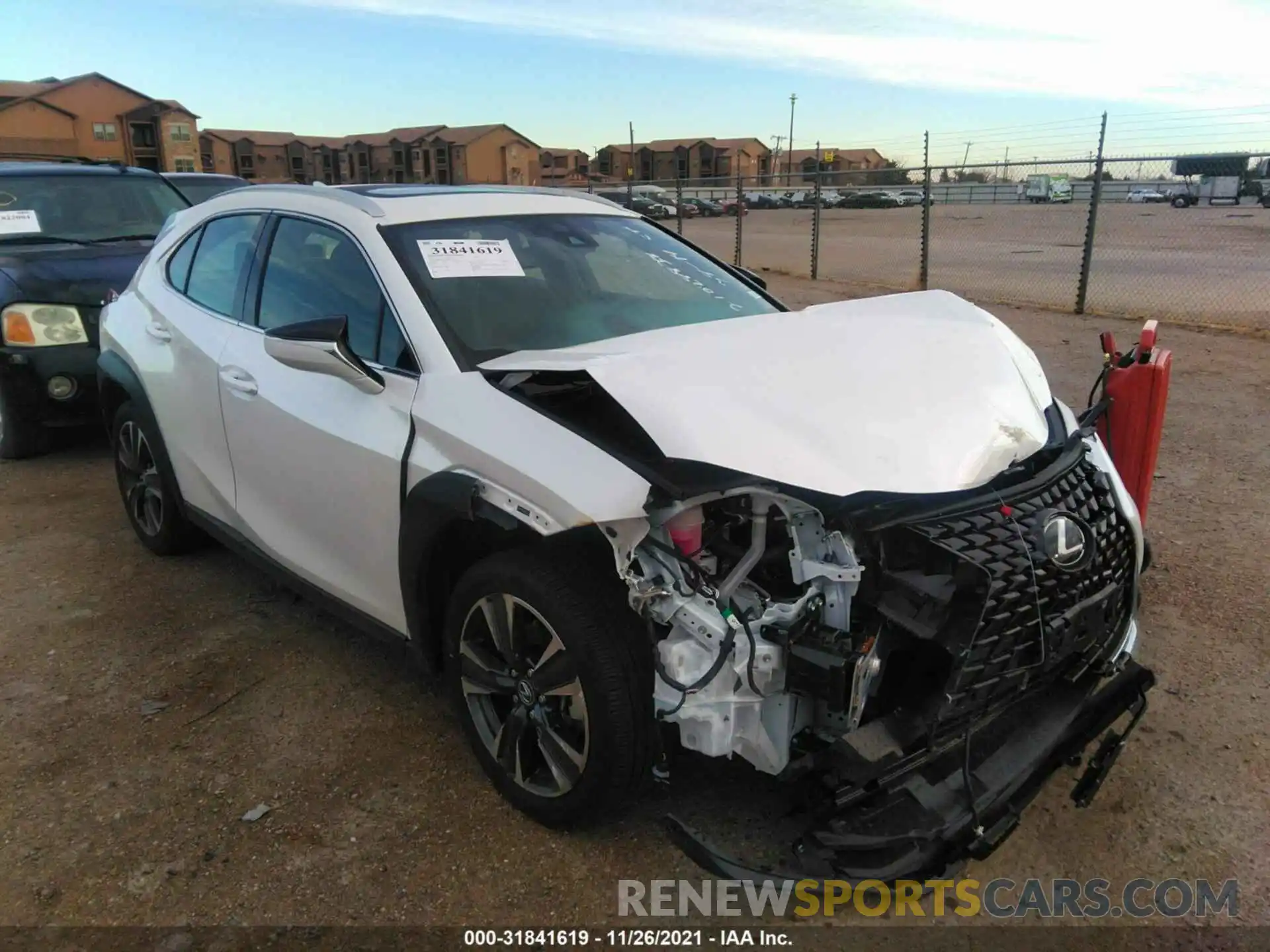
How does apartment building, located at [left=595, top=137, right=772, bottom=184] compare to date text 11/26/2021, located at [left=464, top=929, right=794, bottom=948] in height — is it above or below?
above

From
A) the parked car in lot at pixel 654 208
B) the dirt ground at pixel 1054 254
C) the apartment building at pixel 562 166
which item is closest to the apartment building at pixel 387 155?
the apartment building at pixel 562 166

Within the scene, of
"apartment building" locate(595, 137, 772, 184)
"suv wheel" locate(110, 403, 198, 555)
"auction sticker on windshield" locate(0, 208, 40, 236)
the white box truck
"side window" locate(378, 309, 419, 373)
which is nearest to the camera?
"side window" locate(378, 309, 419, 373)

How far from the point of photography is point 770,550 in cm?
234

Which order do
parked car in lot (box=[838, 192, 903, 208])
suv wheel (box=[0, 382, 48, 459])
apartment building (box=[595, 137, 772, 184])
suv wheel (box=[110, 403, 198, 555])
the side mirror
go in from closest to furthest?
1. the side mirror
2. suv wheel (box=[110, 403, 198, 555])
3. suv wheel (box=[0, 382, 48, 459])
4. parked car in lot (box=[838, 192, 903, 208])
5. apartment building (box=[595, 137, 772, 184])

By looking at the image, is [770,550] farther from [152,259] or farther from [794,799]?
[152,259]

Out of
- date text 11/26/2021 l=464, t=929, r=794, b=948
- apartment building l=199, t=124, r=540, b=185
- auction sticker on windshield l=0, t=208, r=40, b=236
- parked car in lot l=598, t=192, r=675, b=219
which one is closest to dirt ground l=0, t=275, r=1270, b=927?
date text 11/26/2021 l=464, t=929, r=794, b=948

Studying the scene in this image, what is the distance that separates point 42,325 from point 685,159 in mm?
85838

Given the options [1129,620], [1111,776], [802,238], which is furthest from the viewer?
[802,238]

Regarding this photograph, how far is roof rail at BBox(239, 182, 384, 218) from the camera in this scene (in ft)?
10.6

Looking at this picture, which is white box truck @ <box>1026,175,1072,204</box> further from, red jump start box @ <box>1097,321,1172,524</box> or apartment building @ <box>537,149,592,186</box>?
apartment building @ <box>537,149,592,186</box>

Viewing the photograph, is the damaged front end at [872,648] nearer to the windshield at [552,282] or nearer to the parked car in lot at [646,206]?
the windshield at [552,282]

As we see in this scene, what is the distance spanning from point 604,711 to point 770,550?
0.59 meters

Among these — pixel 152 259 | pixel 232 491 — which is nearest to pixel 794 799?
pixel 232 491

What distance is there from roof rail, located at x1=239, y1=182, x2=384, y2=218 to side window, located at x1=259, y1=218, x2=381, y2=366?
0.39ft
